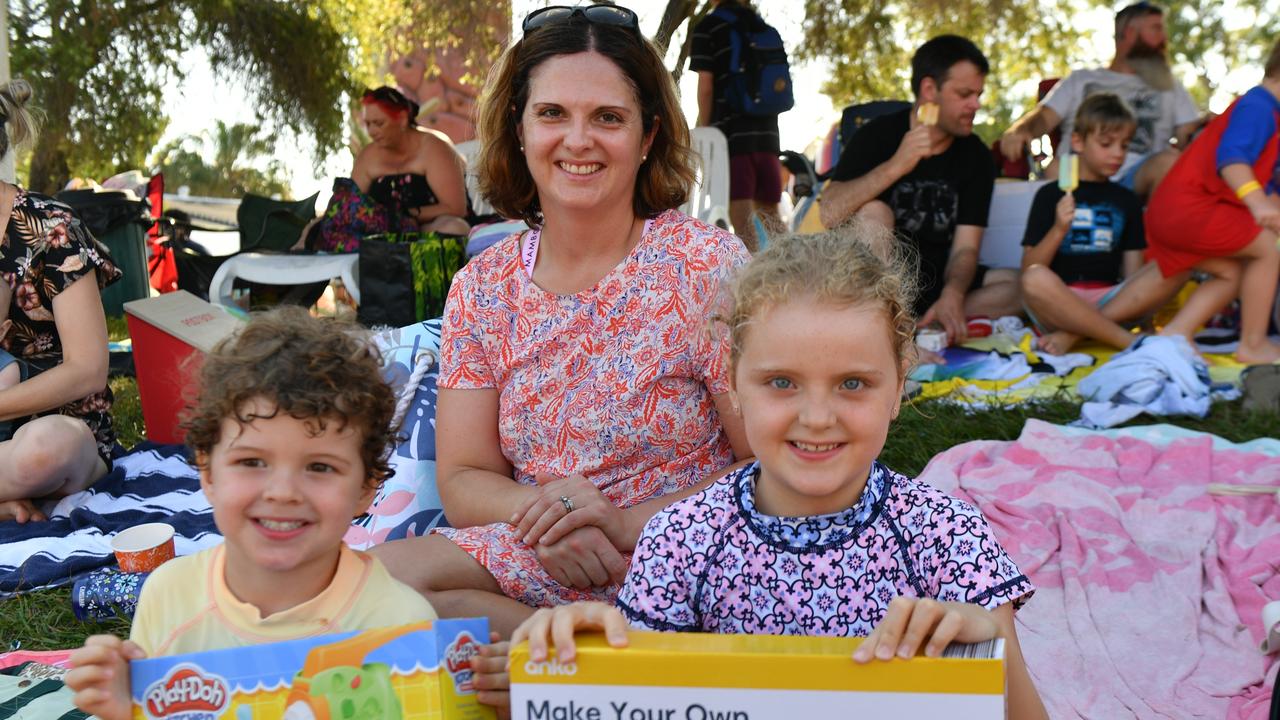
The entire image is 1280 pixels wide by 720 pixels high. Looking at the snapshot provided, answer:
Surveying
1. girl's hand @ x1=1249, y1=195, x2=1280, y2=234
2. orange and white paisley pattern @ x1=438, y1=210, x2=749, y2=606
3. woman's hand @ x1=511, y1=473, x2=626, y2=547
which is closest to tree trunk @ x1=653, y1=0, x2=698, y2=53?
girl's hand @ x1=1249, y1=195, x2=1280, y2=234

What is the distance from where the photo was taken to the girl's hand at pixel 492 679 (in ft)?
5.25

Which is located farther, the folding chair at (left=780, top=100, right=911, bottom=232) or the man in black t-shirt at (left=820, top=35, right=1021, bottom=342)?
the folding chair at (left=780, top=100, right=911, bottom=232)

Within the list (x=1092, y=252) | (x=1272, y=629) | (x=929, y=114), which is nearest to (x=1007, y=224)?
(x=1092, y=252)

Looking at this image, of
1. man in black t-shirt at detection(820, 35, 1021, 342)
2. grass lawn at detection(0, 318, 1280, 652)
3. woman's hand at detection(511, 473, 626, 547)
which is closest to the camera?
woman's hand at detection(511, 473, 626, 547)

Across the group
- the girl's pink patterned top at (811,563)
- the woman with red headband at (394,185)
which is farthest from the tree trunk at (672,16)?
the girl's pink patterned top at (811,563)

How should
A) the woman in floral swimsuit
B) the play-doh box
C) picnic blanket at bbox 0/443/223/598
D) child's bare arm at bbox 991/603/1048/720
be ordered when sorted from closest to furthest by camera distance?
the play-doh box → child's bare arm at bbox 991/603/1048/720 → picnic blanket at bbox 0/443/223/598 → the woman in floral swimsuit

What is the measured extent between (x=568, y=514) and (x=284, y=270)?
4689 mm

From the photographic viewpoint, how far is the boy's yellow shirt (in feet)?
5.81

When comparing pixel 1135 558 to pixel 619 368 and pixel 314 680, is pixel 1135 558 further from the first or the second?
pixel 314 680

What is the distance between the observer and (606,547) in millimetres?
2311

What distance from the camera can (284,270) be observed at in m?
6.55

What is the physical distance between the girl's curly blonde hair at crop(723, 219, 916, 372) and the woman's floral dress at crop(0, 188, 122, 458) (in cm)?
262

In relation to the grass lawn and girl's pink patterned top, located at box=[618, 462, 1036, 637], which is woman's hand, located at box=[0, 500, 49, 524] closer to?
the grass lawn

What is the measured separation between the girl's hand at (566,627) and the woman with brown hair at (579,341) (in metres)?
0.83
